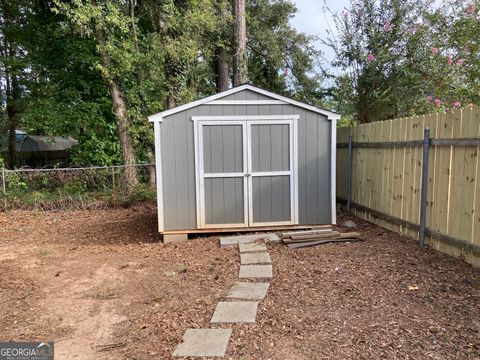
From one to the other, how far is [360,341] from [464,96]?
6.01 meters

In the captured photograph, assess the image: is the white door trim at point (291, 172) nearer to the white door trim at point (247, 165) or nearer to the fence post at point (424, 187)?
the white door trim at point (247, 165)

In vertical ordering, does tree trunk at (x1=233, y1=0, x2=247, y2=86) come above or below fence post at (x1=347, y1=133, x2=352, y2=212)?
above

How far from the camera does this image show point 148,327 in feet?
9.60

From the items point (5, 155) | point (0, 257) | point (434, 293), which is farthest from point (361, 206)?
point (5, 155)

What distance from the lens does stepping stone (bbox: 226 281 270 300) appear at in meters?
3.37

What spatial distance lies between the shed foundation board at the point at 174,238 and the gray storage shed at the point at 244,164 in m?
0.02

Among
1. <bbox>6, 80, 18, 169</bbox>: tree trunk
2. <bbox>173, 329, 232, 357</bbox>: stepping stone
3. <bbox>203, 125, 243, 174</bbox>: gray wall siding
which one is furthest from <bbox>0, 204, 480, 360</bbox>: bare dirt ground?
<bbox>6, 80, 18, 169</bbox>: tree trunk

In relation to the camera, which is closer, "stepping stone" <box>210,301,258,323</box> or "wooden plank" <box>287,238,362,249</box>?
"stepping stone" <box>210,301,258,323</box>

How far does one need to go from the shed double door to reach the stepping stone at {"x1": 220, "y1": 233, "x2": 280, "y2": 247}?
0.25 meters

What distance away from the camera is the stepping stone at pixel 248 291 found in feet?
11.1

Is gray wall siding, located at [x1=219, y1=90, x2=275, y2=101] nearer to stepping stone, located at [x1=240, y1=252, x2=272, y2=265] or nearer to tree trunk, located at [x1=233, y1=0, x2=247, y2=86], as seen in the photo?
stepping stone, located at [x1=240, y1=252, x2=272, y2=265]

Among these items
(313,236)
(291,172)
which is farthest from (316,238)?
(291,172)

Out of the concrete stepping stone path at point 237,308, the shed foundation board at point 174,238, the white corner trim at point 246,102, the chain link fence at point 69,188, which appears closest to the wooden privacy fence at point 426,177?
the white corner trim at point 246,102

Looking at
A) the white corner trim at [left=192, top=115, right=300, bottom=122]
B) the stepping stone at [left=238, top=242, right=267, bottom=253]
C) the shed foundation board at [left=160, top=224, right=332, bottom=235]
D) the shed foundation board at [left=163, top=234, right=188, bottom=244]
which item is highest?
the white corner trim at [left=192, top=115, right=300, bottom=122]
